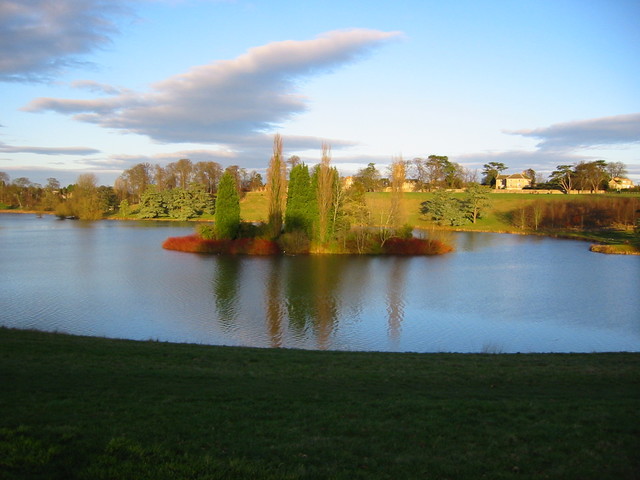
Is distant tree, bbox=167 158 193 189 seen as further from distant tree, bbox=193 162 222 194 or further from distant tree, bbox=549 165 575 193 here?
distant tree, bbox=549 165 575 193

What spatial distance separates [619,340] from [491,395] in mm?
10864

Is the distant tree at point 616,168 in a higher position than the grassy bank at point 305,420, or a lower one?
higher

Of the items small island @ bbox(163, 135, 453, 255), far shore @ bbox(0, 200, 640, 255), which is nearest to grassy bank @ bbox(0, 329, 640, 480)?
small island @ bbox(163, 135, 453, 255)

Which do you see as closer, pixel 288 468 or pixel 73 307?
pixel 288 468

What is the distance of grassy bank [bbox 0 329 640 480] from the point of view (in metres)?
4.34

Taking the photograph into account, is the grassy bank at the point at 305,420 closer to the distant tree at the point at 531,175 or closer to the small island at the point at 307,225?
the small island at the point at 307,225

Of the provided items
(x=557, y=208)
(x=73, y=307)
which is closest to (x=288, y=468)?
(x=73, y=307)

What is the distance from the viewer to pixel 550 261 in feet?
117

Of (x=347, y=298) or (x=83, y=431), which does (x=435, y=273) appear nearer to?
(x=347, y=298)

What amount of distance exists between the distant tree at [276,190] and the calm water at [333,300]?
6.21 meters

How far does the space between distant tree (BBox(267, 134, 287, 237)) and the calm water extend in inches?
244

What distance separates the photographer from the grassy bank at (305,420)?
4336 mm

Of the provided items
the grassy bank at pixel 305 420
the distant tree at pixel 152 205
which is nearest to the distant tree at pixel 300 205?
the grassy bank at pixel 305 420

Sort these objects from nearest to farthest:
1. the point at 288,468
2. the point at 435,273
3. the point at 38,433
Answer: the point at 288,468 < the point at 38,433 < the point at 435,273
